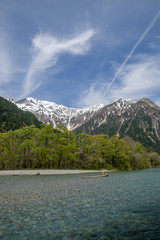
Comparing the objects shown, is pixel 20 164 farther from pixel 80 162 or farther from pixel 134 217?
pixel 134 217

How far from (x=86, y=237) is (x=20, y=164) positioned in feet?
211

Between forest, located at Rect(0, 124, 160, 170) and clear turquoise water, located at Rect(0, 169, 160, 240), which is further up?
forest, located at Rect(0, 124, 160, 170)

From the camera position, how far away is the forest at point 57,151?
66750mm

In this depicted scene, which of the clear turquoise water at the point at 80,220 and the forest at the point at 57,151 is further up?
the forest at the point at 57,151

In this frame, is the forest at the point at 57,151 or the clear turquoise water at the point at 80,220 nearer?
the clear turquoise water at the point at 80,220

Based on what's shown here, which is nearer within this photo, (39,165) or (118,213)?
(118,213)

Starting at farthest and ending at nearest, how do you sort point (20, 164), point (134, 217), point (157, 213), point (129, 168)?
1. point (129, 168)
2. point (20, 164)
3. point (157, 213)
4. point (134, 217)

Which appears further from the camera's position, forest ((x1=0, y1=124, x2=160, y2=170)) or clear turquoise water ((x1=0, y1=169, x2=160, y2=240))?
forest ((x1=0, y1=124, x2=160, y2=170))

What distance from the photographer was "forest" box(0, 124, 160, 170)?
66.8 metres

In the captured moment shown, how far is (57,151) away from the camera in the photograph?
69.0 metres

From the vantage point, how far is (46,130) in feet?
226

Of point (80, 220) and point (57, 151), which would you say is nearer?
point (80, 220)

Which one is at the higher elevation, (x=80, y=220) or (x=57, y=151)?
(x=57, y=151)

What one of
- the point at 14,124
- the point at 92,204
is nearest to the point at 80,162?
the point at 92,204
